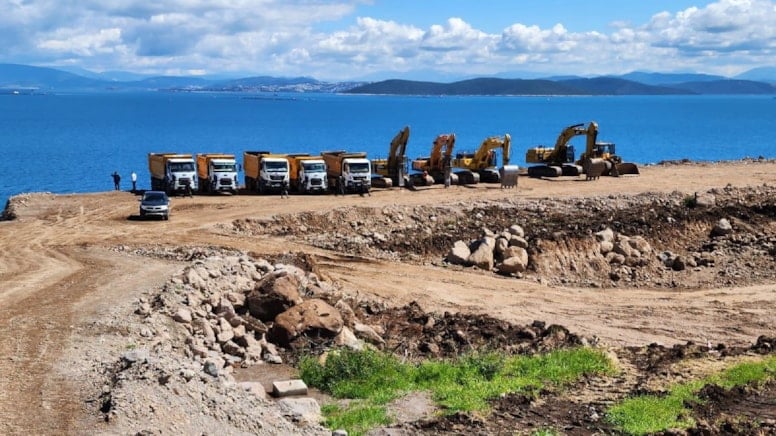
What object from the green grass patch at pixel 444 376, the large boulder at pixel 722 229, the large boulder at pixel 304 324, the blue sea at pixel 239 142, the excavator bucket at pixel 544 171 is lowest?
the blue sea at pixel 239 142

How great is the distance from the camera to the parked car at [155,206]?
38781mm

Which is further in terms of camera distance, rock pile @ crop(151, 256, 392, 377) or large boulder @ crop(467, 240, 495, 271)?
large boulder @ crop(467, 240, 495, 271)

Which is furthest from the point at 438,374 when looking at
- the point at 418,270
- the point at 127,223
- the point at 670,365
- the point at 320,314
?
the point at 127,223

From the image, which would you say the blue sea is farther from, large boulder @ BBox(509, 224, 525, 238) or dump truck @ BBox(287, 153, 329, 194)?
large boulder @ BBox(509, 224, 525, 238)

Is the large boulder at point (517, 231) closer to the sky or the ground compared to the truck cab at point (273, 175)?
closer to the ground

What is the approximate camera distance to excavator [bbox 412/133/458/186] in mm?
50562

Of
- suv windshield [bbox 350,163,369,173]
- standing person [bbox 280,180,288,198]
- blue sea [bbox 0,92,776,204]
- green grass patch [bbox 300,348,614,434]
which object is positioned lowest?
blue sea [bbox 0,92,776,204]

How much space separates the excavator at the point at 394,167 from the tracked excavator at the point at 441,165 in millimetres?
1219

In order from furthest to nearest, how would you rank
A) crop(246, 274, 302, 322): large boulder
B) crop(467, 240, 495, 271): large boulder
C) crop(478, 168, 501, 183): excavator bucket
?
crop(478, 168, 501, 183): excavator bucket → crop(467, 240, 495, 271): large boulder → crop(246, 274, 302, 322): large boulder

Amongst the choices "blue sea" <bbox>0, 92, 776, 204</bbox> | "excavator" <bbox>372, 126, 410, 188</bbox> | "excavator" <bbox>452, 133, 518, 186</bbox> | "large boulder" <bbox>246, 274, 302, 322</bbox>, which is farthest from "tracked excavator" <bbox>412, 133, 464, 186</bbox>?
"blue sea" <bbox>0, 92, 776, 204</bbox>

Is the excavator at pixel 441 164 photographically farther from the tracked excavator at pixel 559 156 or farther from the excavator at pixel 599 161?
the excavator at pixel 599 161

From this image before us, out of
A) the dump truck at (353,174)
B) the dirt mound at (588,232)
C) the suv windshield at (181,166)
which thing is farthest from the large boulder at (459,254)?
the suv windshield at (181,166)

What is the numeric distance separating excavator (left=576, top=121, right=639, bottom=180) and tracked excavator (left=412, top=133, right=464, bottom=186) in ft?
27.7

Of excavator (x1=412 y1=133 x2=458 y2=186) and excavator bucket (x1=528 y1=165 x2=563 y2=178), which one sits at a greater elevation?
excavator (x1=412 y1=133 x2=458 y2=186)
